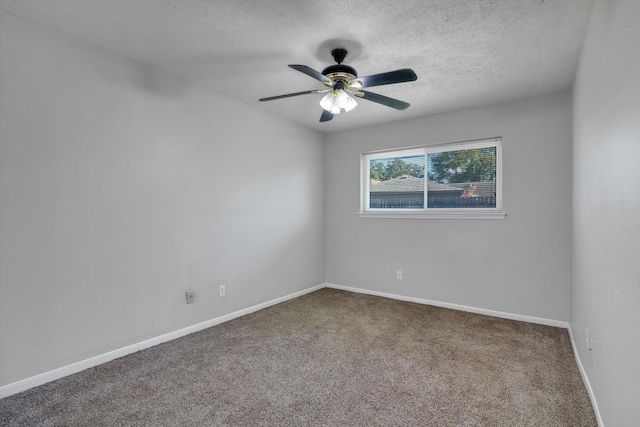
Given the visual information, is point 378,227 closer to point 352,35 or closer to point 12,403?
point 352,35

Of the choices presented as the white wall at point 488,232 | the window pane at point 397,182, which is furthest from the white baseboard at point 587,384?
the window pane at point 397,182

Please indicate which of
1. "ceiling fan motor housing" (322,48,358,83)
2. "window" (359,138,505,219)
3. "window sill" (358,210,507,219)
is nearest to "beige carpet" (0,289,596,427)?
"window sill" (358,210,507,219)

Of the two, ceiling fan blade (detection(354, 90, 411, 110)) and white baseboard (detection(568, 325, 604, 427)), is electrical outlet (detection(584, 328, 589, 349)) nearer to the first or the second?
white baseboard (detection(568, 325, 604, 427))

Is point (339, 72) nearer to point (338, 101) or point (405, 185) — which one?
point (338, 101)

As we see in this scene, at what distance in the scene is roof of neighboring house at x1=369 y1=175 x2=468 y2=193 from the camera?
3910 mm

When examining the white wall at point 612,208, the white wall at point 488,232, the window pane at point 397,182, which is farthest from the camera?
the window pane at point 397,182

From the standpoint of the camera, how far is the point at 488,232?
138 inches

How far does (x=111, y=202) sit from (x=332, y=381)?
2.12 meters

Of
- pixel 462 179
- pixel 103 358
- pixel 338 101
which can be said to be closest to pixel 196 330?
pixel 103 358

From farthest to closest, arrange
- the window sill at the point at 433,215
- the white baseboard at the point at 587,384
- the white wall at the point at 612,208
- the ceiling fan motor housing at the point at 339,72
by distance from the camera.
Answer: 1. the window sill at the point at 433,215
2. the ceiling fan motor housing at the point at 339,72
3. the white baseboard at the point at 587,384
4. the white wall at the point at 612,208

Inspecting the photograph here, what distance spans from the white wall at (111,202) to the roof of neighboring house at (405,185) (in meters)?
1.68

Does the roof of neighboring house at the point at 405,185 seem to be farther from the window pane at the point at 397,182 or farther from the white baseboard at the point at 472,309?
the white baseboard at the point at 472,309

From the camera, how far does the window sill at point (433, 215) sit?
11.4 ft

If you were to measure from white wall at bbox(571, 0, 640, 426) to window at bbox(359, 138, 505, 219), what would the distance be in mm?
1374
